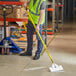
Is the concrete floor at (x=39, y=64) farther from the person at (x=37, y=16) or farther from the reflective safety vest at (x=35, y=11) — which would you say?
the reflective safety vest at (x=35, y=11)

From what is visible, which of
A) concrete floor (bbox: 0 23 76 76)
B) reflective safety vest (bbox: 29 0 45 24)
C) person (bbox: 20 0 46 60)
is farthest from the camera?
reflective safety vest (bbox: 29 0 45 24)

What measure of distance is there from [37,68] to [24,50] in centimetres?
139

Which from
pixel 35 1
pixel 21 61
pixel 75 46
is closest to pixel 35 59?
pixel 21 61

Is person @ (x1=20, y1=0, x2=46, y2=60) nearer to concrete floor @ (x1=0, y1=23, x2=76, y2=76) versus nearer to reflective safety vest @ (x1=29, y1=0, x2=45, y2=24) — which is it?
reflective safety vest @ (x1=29, y1=0, x2=45, y2=24)

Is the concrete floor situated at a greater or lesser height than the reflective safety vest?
lesser

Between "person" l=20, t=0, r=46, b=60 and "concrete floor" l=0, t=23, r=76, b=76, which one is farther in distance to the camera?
"person" l=20, t=0, r=46, b=60

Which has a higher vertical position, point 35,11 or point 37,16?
point 35,11

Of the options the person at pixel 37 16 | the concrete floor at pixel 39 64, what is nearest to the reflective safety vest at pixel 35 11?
the person at pixel 37 16

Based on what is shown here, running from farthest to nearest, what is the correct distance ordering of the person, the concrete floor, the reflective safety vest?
the reflective safety vest
the person
the concrete floor

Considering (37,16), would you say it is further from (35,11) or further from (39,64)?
(39,64)

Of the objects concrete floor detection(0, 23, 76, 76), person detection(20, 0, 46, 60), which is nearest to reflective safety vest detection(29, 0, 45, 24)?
person detection(20, 0, 46, 60)

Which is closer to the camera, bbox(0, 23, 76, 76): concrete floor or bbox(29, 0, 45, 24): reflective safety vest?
bbox(0, 23, 76, 76): concrete floor

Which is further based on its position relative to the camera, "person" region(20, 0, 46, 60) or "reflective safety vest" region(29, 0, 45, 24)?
"reflective safety vest" region(29, 0, 45, 24)

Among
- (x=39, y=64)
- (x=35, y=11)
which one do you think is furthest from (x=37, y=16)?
(x=39, y=64)
